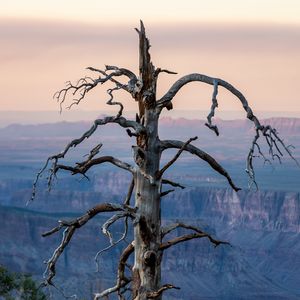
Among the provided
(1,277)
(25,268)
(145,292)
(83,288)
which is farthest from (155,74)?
(25,268)

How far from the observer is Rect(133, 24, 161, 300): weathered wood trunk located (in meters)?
12.5

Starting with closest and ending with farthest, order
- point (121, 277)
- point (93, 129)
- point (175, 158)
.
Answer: point (175, 158), point (93, 129), point (121, 277)

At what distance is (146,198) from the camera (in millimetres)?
12531

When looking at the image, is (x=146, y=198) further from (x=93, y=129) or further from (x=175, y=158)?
(x=93, y=129)

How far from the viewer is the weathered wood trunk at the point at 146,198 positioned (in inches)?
493

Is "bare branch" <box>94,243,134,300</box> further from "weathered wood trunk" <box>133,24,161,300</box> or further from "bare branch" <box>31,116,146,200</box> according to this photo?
"bare branch" <box>31,116,146,200</box>

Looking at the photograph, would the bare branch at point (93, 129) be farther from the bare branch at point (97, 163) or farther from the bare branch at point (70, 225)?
the bare branch at point (70, 225)

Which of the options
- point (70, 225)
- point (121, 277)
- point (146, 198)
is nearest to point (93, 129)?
point (146, 198)

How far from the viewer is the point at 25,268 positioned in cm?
19800

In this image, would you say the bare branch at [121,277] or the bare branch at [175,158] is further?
the bare branch at [121,277]

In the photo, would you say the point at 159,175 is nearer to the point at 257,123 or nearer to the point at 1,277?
the point at 257,123

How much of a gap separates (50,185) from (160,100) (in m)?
1.32

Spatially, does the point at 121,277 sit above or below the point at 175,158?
below

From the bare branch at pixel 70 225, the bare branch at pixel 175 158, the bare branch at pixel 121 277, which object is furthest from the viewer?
the bare branch at pixel 121 277
